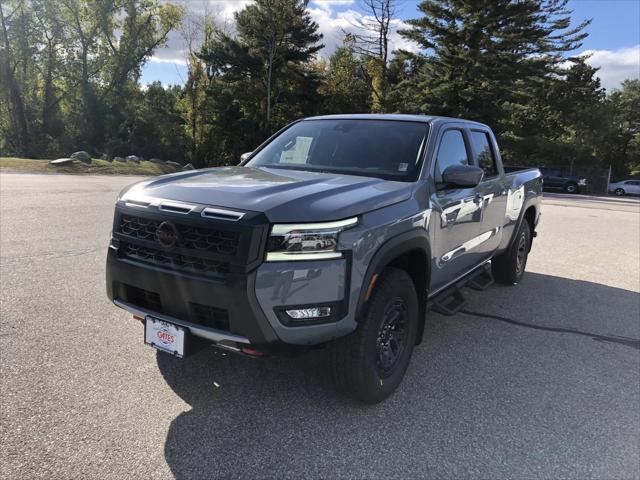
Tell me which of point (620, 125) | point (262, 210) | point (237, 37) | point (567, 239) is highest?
point (237, 37)

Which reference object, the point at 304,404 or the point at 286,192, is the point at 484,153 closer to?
the point at 286,192

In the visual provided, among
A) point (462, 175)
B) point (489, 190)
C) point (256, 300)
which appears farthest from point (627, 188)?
point (256, 300)

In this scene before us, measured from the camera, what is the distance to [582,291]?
6.27m

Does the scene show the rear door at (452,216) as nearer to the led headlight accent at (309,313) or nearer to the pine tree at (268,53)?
the led headlight accent at (309,313)

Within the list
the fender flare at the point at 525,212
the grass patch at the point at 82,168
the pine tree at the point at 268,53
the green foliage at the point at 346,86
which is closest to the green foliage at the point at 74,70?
the pine tree at the point at 268,53

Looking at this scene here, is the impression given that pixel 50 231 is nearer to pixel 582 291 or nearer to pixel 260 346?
pixel 260 346

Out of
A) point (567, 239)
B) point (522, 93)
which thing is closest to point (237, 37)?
point (522, 93)

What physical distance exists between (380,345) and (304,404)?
2.03 feet

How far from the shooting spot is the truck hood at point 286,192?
8.63ft

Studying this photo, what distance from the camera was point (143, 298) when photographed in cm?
295

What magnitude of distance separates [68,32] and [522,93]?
38205 millimetres

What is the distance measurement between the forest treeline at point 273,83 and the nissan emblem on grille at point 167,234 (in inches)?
1218

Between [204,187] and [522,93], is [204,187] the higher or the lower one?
the lower one

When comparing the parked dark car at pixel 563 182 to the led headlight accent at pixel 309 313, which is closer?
the led headlight accent at pixel 309 313
